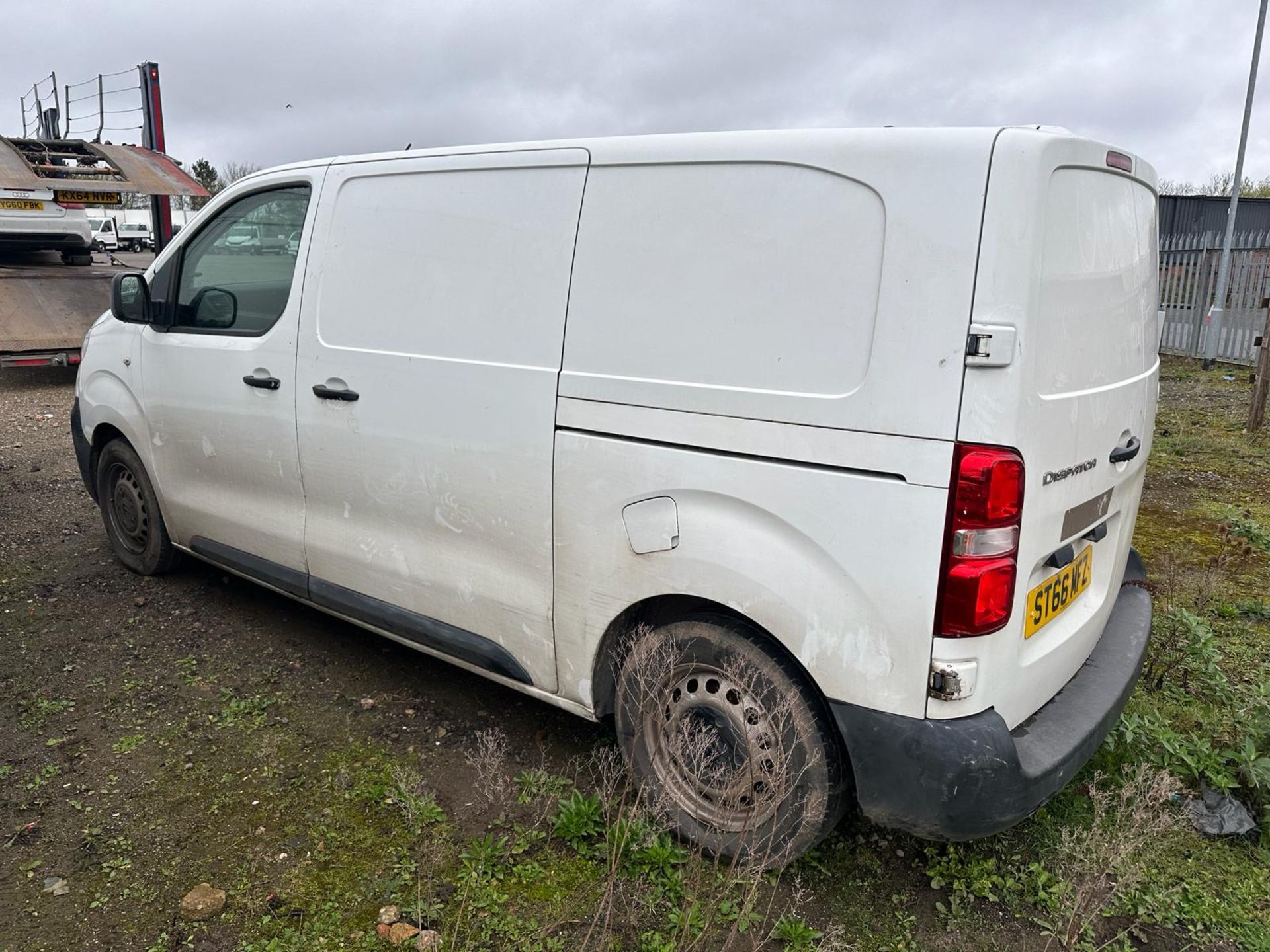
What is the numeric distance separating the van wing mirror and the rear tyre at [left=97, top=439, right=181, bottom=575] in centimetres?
72

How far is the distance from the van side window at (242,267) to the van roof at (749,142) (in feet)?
3.42

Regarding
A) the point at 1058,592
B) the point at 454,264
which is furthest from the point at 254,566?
the point at 1058,592

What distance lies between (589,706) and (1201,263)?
51.2ft

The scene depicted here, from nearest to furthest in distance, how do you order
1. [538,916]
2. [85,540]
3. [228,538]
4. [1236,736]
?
[538,916] < [1236,736] < [228,538] < [85,540]

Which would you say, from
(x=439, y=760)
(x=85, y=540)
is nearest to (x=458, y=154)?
(x=439, y=760)

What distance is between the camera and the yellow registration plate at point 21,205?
33.3ft

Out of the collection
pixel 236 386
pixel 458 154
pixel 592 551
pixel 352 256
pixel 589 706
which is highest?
pixel 458 154

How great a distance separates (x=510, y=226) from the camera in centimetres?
286

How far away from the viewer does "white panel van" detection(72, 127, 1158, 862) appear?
2098 millimetres

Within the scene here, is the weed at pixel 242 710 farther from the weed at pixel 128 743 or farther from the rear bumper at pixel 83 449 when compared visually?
the rear bumper at pixel 83 449

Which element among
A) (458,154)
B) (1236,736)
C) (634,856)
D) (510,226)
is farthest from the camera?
(1236,736)

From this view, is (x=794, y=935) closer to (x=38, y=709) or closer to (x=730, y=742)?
(x=730, y=742)

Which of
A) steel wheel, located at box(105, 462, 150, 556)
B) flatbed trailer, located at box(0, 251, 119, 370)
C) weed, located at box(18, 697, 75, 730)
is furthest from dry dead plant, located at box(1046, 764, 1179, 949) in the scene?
flatbed trailer, located at box(0, 251, 119, 370)

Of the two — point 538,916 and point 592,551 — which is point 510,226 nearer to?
point 592,551
